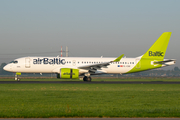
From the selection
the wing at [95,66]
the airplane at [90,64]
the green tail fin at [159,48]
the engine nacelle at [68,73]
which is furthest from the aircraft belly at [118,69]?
the engine nacelle at [68,73]

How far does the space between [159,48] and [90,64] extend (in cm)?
1243

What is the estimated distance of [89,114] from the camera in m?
12.1

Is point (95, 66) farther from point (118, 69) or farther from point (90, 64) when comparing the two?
point (118, 69)

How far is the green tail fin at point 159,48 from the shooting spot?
146 ft

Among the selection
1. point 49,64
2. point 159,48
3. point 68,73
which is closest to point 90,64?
point 68,73

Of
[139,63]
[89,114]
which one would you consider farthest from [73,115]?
[139,63]

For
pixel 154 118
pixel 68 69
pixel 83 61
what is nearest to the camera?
pixel 154 118

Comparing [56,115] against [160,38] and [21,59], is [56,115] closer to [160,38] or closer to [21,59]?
[21,59]

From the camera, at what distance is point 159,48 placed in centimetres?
4472

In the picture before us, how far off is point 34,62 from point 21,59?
2.30 meters

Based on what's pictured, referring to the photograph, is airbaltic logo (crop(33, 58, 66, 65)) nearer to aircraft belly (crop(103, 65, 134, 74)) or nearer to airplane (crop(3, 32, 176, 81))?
airplane (crop(3, 32, 176, 81))

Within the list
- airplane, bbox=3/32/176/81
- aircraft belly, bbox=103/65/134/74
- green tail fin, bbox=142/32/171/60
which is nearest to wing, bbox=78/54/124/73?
airplane, bbox=3/32/176/81

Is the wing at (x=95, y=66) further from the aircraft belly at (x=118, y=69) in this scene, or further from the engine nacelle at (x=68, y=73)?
the engine nacelle at (x=68, y=73)

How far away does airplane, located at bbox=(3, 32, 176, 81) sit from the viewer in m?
40.8
